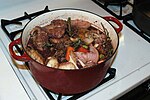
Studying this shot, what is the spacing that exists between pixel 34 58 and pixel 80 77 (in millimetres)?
139

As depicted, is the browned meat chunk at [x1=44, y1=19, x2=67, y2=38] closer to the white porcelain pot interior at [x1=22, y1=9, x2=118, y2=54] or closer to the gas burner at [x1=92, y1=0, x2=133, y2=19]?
the white porcelain pot interior at [x1=22, y1=9, x2=118, y2=54]

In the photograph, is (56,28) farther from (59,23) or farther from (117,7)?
(117,7)

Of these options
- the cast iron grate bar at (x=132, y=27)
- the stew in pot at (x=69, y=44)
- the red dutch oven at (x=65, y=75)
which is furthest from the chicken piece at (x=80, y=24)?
the cast iron grate bar at (x=132, y=27)

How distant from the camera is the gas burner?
1.02 metres

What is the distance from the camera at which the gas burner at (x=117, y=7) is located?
40.1 inches

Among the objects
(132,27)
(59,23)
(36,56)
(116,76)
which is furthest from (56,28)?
(132,27)

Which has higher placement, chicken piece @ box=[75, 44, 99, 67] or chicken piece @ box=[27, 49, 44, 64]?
chicken piece @ box=[27, 49, 44, 64]

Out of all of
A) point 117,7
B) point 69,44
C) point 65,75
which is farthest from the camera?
point 117,7

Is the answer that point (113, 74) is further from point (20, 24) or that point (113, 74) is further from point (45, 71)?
point (20, 24)

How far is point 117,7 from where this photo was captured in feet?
3.50

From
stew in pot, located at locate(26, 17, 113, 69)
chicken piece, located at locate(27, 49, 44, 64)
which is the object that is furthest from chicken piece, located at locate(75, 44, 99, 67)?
chicken piece, located at locate(27, 49, 44, 64)

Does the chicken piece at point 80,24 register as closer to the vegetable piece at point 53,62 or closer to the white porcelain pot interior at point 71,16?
the white porcelain pot interior at point 71,16

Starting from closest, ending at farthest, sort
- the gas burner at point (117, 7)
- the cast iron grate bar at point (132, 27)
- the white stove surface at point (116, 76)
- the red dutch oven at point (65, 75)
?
the red dutch oven at point (65, 75)
the white stove surface at point (116, 76)
the cast iron grate bar at point (132, 27)
the gas burner at point (117, 7)

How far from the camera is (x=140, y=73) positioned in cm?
77
